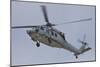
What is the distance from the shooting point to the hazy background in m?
2.39

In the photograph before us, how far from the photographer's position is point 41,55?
252 cm

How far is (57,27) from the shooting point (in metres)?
2.61

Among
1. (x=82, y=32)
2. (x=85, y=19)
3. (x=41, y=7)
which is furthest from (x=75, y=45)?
(x=41, y=7)

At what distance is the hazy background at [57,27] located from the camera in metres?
2.39

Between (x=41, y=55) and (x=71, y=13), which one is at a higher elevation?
(x=71, y=13)

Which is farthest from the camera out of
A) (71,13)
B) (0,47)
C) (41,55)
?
(71,13)

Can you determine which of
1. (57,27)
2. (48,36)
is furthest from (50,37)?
(57,27)

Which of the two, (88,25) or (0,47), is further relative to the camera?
(88,25)

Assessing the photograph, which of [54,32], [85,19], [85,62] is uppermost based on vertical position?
[85,19]

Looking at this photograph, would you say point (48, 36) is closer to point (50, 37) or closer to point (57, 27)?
point (50, 37)

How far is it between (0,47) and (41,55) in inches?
19.5

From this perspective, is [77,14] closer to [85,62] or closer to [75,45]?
[75,45]

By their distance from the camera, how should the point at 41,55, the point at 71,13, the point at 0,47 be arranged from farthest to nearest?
the point at 71,13, the point at 41,55, the point at 0,47

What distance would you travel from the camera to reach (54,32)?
2600 mm
